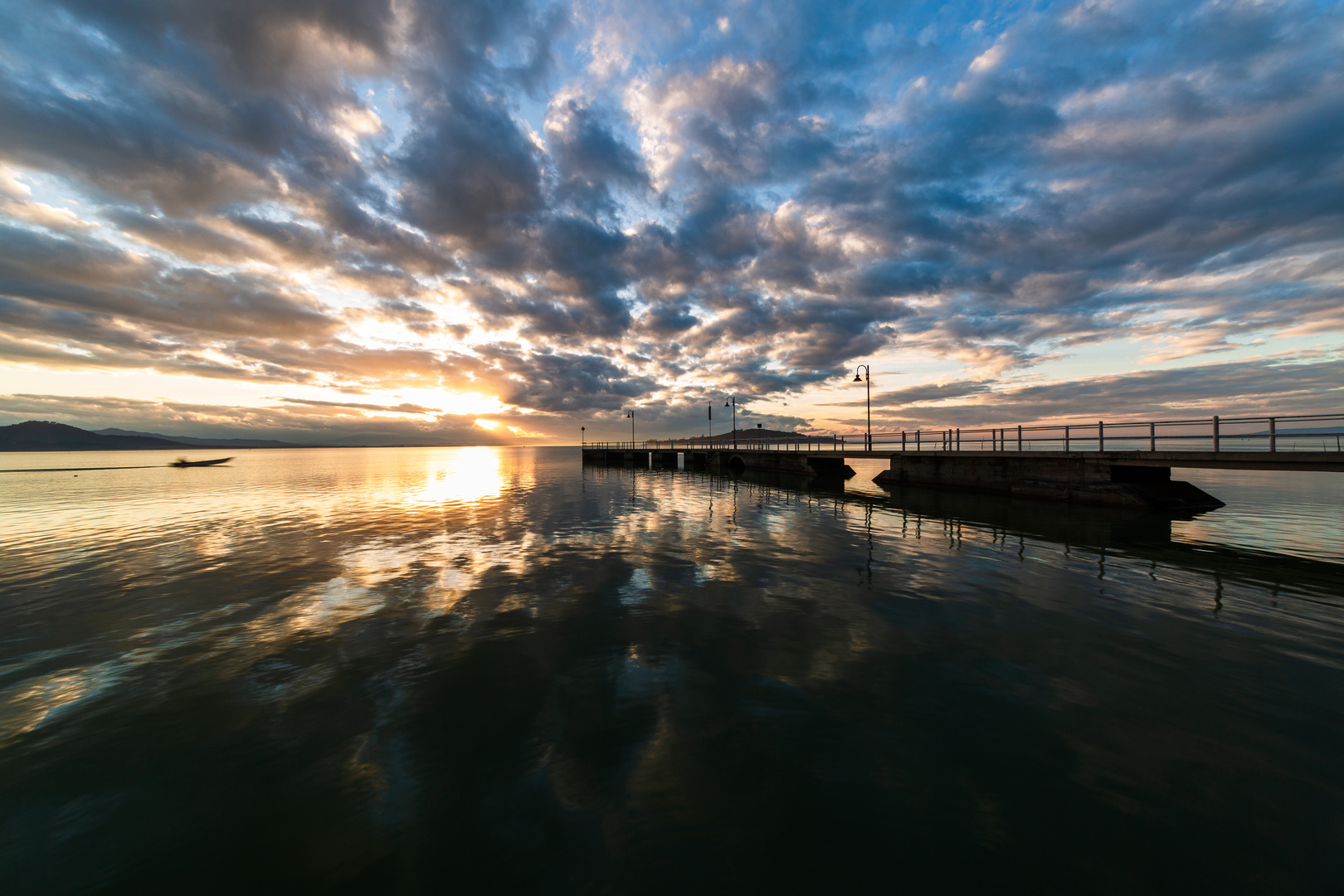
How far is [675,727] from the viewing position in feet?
17.8

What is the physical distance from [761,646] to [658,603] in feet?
8.84

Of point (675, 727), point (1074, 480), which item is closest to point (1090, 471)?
point (1074, 480)

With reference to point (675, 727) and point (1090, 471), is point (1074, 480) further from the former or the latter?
point (675, 727)

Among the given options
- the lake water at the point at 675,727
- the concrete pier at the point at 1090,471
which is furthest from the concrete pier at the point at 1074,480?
the lake water at the point at 675,727

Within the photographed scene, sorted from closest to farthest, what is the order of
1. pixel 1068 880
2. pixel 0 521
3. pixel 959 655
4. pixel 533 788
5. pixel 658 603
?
pixel 1068 880
pixel 533 788
pixel 959 655
pixel 658 603
pixel 0 521

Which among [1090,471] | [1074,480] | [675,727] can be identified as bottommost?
[675,727]

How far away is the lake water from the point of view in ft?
12.1

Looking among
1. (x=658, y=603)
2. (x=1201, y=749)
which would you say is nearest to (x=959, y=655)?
(x=1201, y=749)

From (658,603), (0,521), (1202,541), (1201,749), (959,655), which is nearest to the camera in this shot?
(1201,749)

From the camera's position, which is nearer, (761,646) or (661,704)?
(661,704)

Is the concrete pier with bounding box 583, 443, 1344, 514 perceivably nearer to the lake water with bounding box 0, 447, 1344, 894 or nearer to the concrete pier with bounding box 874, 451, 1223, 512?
the concrete pier with bounding box 874, 451, 1223, 512

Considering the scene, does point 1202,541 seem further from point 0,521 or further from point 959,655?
point 0,521

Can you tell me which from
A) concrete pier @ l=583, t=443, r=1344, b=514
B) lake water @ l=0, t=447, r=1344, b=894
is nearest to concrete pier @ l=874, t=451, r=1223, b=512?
concrete pier @ l=583, t=443, r=1344, b=514

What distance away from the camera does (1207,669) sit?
6.66m
